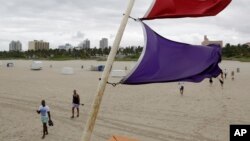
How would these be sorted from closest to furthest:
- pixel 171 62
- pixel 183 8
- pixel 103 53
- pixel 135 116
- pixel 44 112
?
pixel 183 8
pixel 171 62
pixel 44 112
pixel 135 116
pixel 103 53

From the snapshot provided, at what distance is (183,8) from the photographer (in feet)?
16.7

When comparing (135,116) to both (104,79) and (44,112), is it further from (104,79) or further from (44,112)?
(104,79)

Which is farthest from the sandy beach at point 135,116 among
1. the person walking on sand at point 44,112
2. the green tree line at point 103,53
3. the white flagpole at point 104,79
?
the green tree line at point 103,53

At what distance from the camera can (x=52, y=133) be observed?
50.1ft

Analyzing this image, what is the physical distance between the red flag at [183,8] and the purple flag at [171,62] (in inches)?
9.3

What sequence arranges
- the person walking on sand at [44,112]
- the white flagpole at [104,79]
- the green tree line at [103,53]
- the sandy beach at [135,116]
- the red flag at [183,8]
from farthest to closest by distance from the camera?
the green tree line at [103,53], the sandy beach at [135,116], the person walking on sand at [44,112], the red flag at [183,8], the white flagpole at [104,79]

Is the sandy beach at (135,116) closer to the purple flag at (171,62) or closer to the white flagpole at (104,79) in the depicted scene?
the purple flag at (171,62)

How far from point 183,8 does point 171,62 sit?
2.40ft

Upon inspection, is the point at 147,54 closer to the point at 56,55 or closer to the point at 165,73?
the point at 165,73

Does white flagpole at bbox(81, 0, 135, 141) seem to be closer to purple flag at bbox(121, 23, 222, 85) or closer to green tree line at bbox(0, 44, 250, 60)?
purple flag at bbox(121, 23, 222, 85)

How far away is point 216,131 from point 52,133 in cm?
653

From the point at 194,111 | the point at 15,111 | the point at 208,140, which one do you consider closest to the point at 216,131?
the point at 208,140

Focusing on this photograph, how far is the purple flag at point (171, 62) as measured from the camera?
5.16m

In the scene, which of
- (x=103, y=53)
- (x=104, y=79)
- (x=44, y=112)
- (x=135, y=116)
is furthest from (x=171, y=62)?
(x=103, y=53)
